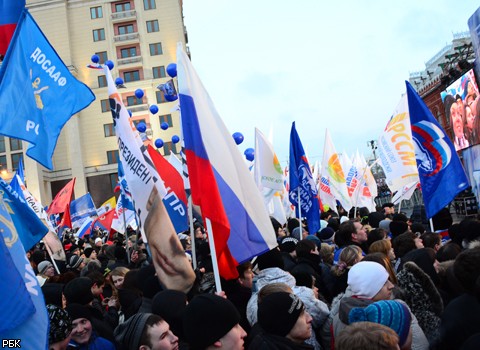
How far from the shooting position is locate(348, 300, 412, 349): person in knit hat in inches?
125

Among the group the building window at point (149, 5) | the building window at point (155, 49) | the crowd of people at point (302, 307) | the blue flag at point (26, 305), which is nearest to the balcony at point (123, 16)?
the building window at point (149, 5)

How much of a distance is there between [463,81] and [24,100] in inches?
1235

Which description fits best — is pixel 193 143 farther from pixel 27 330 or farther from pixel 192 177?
pixel 27 330

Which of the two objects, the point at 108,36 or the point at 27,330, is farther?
the point at 108,36

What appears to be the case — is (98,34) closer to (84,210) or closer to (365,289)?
(84,210)

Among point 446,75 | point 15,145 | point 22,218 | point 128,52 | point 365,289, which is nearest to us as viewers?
point 365,289

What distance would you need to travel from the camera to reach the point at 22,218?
6094 mm

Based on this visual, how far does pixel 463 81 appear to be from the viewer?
106ft

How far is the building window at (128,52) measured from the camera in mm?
51156

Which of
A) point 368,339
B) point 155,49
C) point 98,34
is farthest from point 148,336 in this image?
point 98,34

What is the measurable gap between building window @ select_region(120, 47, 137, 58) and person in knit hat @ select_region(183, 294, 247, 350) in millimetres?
50379

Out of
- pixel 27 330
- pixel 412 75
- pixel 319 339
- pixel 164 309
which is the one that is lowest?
pixel 319 339

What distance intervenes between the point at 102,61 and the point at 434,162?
4674cm

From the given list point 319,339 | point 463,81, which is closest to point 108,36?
point 463,81
